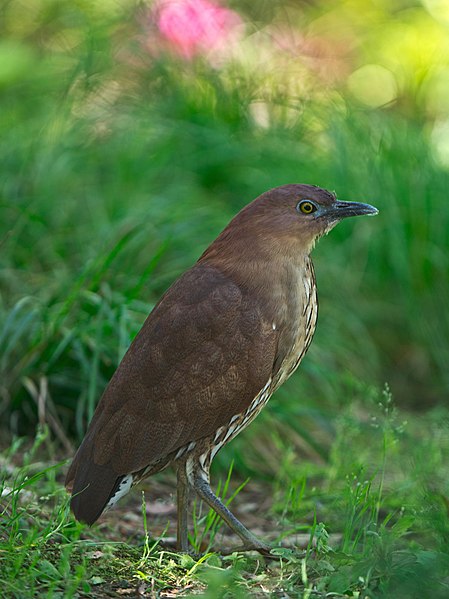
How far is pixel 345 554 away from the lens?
332 cm

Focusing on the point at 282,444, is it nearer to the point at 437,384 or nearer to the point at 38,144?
the point at 437,384

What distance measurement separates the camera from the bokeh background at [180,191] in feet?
16.3

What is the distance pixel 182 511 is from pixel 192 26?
193 inches

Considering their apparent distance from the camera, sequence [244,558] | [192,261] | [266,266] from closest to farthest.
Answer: [244,558] < [266,266] < [192,261]

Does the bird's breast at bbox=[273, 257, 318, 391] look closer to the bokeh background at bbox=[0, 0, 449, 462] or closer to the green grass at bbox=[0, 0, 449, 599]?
the green grass at bbox=[0, 0, 449, 599]

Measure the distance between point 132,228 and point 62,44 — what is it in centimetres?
A: 392

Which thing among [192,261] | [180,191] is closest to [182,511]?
[192,261]

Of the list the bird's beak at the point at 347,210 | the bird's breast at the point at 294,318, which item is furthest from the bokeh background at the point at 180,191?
the bird's beak at the point at 347,210

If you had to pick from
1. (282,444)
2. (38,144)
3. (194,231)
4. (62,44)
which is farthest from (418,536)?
(62,44)

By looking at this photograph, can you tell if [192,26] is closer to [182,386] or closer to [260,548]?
[182,386]

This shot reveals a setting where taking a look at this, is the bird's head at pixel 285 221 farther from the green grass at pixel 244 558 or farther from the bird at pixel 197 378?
the green grass at pixel 244 558

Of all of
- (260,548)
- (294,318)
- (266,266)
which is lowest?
(260,548)

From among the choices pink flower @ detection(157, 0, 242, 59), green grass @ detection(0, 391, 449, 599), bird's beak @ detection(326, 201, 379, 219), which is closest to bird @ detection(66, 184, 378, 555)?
green grass @ detection(0, 391, 449, 599)

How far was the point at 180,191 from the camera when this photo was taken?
6281 mm
